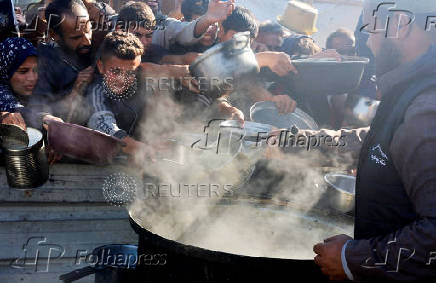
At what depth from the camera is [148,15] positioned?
13.7 feet

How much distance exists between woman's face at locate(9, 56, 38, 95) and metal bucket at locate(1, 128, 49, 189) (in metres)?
0.73

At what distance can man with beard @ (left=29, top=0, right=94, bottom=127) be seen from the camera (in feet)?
10.6

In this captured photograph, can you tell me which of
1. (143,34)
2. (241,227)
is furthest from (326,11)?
(241,227)

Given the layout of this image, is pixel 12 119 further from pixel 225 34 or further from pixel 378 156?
pixel 225 34

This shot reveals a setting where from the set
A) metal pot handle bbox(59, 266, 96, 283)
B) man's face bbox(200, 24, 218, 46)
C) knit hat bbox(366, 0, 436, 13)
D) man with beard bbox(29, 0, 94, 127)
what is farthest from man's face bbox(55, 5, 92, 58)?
knit hat bbox(366, 0, 436, 13)

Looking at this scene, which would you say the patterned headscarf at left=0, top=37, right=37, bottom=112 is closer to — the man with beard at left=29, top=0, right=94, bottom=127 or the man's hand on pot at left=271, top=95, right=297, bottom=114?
the man with beard at left=29, top=0, right=94, bottom=127

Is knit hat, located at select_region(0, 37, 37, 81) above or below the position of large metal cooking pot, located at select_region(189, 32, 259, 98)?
below

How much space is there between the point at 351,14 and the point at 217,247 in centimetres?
1685

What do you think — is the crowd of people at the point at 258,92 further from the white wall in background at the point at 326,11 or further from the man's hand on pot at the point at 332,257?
the white wall in background at the point at 326,11

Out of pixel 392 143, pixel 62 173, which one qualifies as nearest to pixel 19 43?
pixel 62 173

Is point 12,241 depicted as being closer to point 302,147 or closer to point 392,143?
point 302,147

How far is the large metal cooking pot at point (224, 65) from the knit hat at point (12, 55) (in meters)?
1.39

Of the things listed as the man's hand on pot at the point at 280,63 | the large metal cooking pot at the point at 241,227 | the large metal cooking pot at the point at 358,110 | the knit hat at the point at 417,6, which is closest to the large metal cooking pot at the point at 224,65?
the man's hand on pot at the point at 280,63

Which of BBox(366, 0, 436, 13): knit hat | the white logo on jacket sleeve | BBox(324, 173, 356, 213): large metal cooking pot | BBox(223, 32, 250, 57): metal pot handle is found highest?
BBox(366, 0, 436, 13): knit hat
